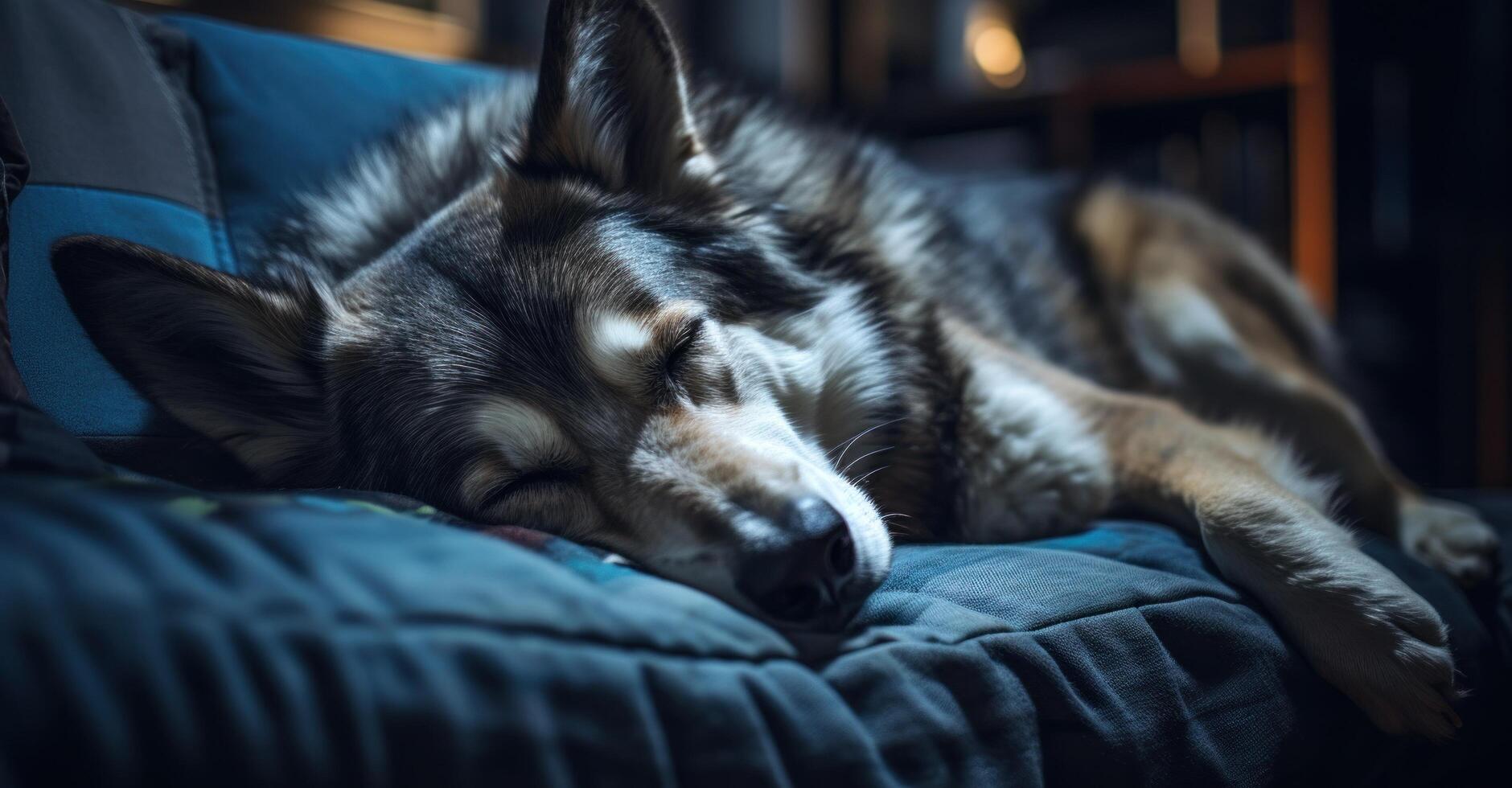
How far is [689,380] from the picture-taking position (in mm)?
1041

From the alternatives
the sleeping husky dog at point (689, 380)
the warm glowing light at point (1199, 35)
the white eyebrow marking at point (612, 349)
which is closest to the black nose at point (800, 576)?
the sleeping husky dog at point (689, 380)

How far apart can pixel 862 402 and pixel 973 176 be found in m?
1.58

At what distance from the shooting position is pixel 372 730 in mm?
469

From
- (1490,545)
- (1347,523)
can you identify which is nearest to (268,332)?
(1347,523)

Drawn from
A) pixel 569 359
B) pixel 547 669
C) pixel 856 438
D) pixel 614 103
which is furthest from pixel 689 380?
pixel 547 669

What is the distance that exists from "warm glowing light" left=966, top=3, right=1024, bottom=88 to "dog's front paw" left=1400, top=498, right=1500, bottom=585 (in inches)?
106

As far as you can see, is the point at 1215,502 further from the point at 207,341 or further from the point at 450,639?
the point at 207,341

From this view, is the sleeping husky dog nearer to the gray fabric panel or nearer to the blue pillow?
the blue pillow

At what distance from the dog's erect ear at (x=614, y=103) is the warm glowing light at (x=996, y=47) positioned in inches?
112

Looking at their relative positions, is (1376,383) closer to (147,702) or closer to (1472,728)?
(1472,728)

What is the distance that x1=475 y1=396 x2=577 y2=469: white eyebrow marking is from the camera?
3.21 ft

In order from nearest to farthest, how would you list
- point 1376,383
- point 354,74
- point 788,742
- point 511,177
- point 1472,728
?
1. point 788,742
2. point 1472,728
3. point 511,177
4. point 354,74
5. point 1376,383

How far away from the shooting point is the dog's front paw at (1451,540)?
47.4 inches

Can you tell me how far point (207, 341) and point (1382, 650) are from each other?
135 cm
